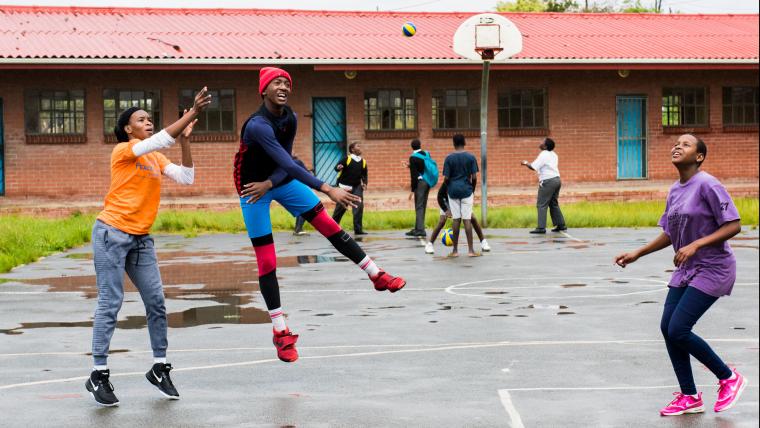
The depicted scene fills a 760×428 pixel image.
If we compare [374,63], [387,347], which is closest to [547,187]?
[374,63]

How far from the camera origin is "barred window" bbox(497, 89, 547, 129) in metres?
32.0

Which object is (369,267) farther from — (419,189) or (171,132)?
(419,189)

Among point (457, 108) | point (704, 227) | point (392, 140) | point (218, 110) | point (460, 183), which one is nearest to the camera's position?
point (704, 227)

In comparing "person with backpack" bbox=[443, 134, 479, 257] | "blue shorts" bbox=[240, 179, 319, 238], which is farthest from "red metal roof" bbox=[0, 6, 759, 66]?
"blue shorts" bbox=[240, 179, 319, 238]

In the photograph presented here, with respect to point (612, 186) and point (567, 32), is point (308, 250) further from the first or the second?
point (567, 32)

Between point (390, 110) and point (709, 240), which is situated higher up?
point (390, 110)

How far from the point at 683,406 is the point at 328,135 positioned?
24.0 meters

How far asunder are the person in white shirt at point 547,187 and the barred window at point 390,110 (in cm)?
734

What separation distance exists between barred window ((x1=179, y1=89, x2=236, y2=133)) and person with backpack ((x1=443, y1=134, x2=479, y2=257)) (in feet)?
38.7

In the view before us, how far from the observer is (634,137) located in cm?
3316

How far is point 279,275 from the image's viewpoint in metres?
17.0

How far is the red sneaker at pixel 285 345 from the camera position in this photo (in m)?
9.19

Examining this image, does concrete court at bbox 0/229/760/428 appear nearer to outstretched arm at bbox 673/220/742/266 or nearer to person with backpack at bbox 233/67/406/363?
person with backpack at bbox 233/67/406/363

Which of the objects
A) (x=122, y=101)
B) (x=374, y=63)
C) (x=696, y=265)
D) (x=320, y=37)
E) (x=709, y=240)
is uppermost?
(x=320, y=37)
